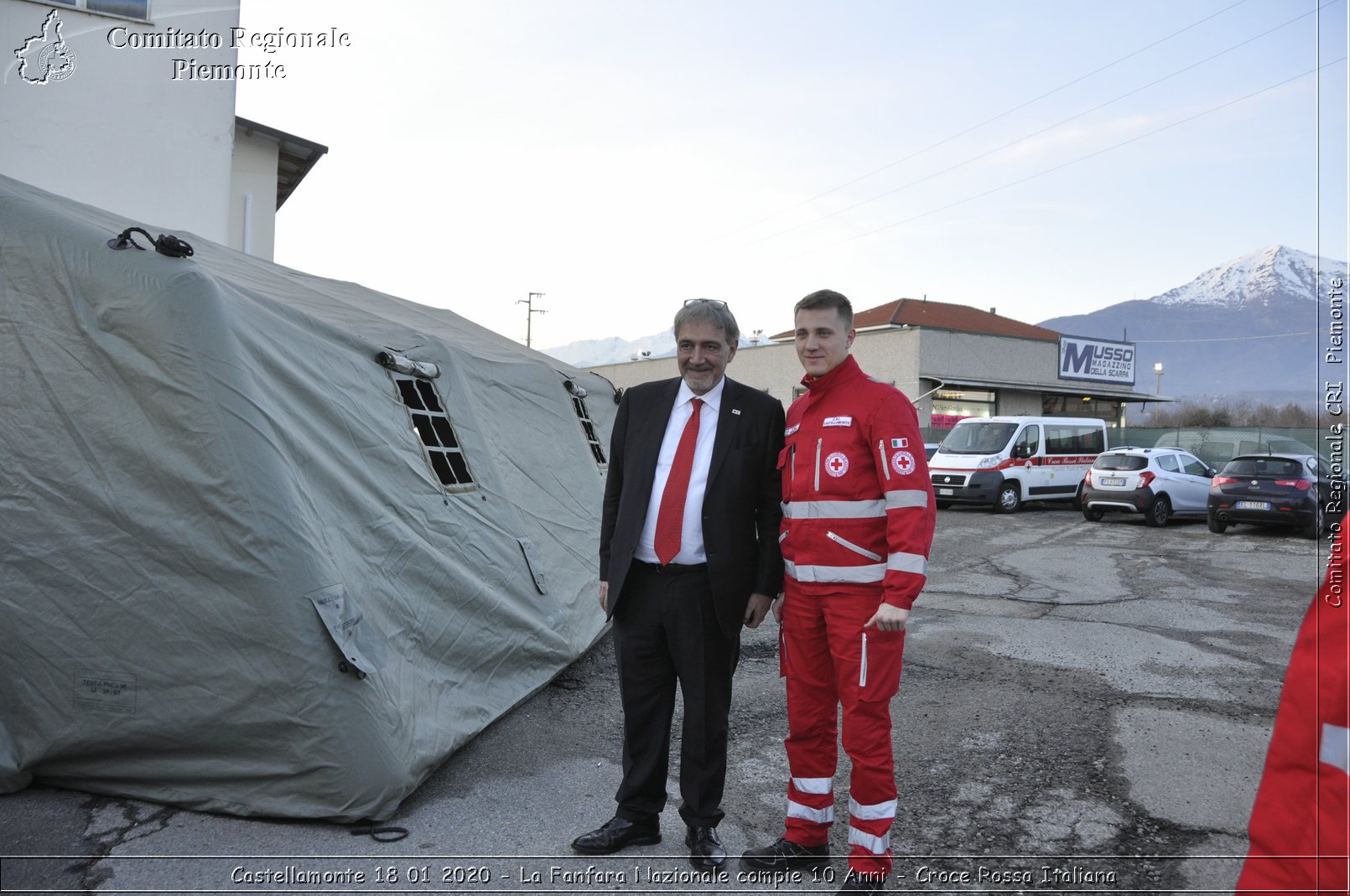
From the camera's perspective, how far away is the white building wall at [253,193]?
16.7 meters

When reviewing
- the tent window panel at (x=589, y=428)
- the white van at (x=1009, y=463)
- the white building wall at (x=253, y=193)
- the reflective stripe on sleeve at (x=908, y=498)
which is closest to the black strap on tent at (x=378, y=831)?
the reflective stripe on sleeve at (x=908, y=498)

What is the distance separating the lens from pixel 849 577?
9.93ft

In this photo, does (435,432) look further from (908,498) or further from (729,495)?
(908,498)

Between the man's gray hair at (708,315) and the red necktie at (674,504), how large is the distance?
0.40 meters

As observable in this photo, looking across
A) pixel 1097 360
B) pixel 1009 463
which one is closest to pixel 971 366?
pixel 1097 360

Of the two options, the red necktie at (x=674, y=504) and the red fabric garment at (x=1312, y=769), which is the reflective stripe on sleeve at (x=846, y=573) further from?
the red fabric garment at (x=1312, y=769)

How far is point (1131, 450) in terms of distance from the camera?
53.2 ft

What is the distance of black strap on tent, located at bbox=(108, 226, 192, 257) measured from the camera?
356 cm

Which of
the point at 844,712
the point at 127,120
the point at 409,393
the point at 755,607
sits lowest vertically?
the point at 844,712

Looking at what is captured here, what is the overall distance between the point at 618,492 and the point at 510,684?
165cm

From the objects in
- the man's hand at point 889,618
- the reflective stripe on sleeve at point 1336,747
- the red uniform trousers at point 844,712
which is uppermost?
the reflective stripe on sleeve at point 1336,747

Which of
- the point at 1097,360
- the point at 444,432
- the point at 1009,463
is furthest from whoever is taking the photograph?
the point at 1097,360

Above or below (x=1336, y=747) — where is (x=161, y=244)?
above

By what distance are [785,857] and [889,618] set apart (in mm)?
1009
